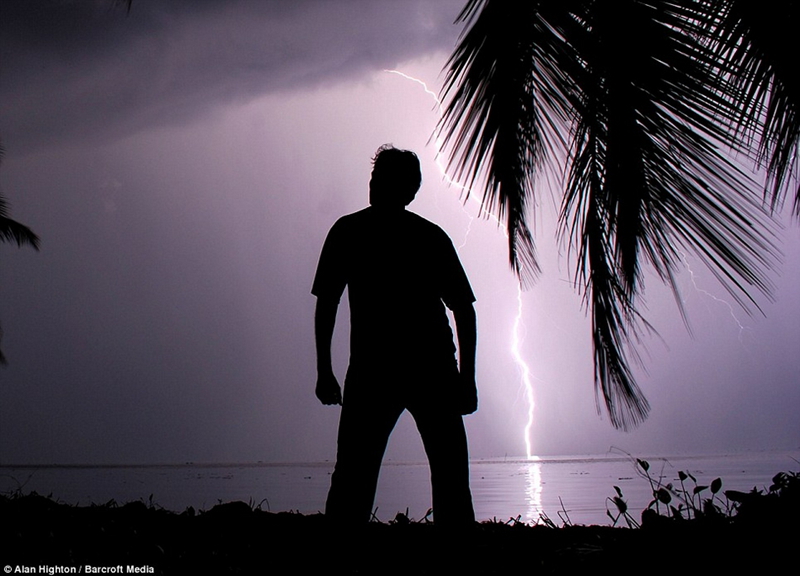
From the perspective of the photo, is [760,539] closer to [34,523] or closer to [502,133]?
[502,133]

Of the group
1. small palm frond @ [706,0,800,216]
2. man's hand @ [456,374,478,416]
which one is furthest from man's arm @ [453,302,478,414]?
small palm frond @ [706,0,800,216]

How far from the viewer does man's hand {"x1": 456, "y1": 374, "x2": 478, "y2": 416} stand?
2.27m

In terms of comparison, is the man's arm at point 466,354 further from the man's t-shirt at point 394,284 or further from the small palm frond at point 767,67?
the small palm frond at point 767,67

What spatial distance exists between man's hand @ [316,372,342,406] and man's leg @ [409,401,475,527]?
259 mm

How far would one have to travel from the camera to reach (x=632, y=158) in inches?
84.2

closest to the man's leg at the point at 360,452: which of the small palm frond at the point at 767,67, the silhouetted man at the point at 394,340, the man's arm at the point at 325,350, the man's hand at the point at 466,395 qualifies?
the silhouetted man at the point at 394,340

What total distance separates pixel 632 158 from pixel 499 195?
2.17 feet

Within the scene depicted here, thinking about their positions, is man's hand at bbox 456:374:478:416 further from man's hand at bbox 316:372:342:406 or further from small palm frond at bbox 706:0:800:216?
small palm frond at bbox 706:0:800:216

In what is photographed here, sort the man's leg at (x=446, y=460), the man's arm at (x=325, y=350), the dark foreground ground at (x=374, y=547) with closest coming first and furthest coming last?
the dark foreground ground at (x=374, y=547)
the man's leg at (x=446, y=460)
the man's arm at (x=325, y=350)

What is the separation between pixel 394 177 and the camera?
7.77 ft

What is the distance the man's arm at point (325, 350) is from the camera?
2.30 metres

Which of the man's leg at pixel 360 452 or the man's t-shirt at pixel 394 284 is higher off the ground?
the man's t-shirt at pixel 394 284

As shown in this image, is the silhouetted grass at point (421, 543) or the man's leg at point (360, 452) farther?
the man's leg at point (360, 452)

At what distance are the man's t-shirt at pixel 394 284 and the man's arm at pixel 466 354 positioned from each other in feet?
0.14
